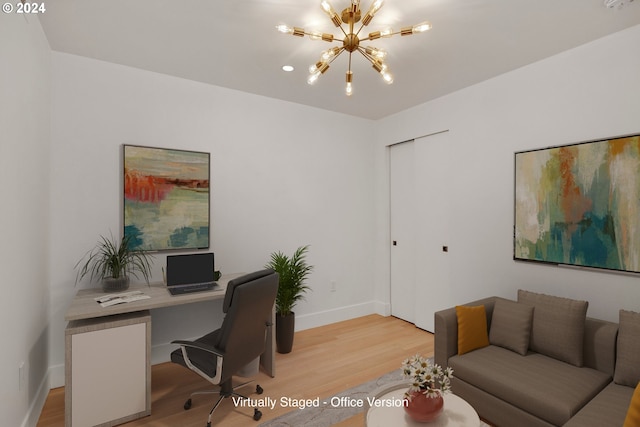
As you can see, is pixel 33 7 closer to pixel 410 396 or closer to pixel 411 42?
pixel 411 42

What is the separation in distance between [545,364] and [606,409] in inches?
19.5

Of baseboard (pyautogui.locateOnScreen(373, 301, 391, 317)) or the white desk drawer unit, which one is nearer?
the white desk drawer unit

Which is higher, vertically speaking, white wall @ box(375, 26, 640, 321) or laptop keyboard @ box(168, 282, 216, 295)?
white wall @ box(375, 26, 640, 321)

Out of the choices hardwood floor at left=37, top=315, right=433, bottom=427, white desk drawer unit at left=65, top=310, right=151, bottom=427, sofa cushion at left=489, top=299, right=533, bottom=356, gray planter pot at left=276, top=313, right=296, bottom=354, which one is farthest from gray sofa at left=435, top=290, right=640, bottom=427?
white desk drawer unit at left=65, top=310, right=151, bottom=427

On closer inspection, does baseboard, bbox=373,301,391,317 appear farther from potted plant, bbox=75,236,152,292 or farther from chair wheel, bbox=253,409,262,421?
potted plant, bbox=75,236,152,292

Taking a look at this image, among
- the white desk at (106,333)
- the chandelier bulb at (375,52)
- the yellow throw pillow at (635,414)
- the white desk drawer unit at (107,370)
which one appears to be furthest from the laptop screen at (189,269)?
the yellow throw pillow at (635,414)

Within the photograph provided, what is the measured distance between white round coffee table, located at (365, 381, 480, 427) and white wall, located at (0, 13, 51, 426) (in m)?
1.96

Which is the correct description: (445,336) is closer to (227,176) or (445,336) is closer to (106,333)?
(106,333)

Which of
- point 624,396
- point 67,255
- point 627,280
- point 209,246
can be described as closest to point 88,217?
point 67,255

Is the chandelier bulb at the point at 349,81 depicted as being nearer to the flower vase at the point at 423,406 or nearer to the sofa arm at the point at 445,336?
the sofa arm at the point at 445,336

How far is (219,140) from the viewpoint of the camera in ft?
11.6

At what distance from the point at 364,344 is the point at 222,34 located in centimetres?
332

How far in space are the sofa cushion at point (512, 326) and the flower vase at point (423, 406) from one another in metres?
1.21

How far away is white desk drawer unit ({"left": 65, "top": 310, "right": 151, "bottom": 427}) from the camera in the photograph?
2188 millimetres
